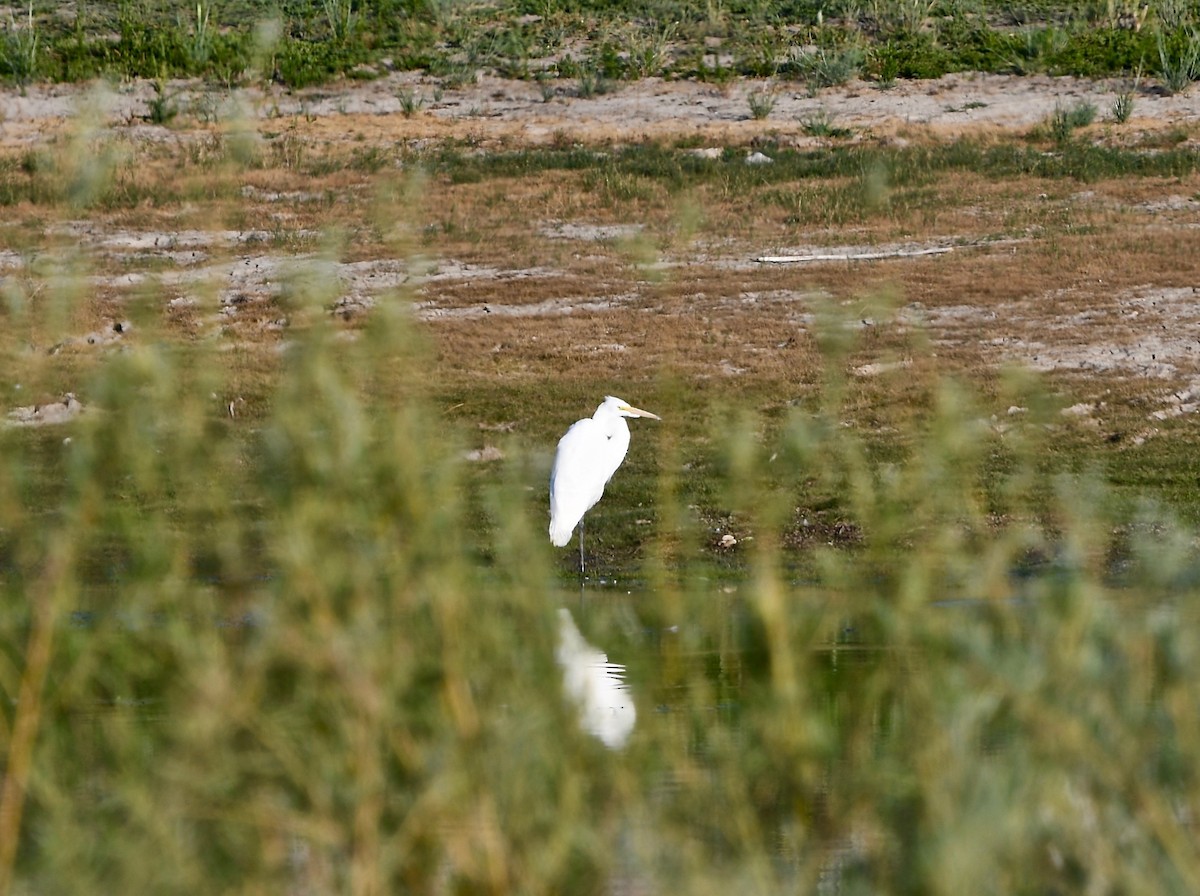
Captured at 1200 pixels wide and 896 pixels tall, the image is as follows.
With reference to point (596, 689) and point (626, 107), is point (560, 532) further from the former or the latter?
point (626, 107)

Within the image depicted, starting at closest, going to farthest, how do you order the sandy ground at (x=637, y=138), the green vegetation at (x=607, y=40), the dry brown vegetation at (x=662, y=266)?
the dry brown vegetation at (x=662, y=266) → the sandy ground at (x=637, y=138) → the green vegetation at (x=607, y=40)

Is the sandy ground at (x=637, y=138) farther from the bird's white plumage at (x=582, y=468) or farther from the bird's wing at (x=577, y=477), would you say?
the bird's wing at (x=577, y=477)

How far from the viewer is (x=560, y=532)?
1080cm

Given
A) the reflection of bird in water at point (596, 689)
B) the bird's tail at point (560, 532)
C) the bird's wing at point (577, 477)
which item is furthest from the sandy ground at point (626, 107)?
the reflection of bird in water at point (596, 689)

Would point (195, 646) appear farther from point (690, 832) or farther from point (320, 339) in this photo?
point (690, 832)

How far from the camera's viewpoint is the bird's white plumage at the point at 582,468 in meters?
10.8

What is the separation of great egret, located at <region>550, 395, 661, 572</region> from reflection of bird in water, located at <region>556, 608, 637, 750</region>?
2.32 metres

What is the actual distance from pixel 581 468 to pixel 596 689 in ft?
13.3

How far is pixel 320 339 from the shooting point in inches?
166

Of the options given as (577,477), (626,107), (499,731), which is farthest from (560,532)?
(626,107)

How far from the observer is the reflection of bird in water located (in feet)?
17.2

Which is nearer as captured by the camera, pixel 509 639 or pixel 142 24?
pixel 509 639

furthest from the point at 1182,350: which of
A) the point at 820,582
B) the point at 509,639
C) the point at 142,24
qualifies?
the point at 142,24

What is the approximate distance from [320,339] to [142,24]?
85.8 ft
